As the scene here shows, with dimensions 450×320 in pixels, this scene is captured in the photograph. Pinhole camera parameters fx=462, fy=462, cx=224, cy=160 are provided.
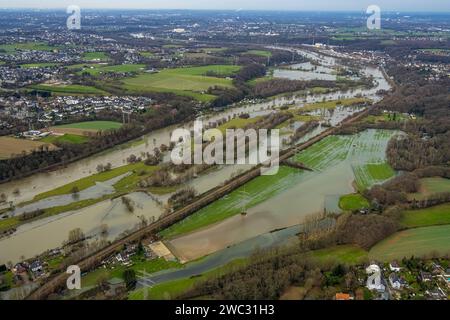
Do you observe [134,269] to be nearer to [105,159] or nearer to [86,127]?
[105,159]

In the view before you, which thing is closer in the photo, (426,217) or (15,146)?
(426,217)

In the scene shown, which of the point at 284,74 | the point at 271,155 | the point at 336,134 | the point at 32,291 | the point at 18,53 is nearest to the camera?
the point at 32,291

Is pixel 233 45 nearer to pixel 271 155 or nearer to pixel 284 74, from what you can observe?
pixel 284 74

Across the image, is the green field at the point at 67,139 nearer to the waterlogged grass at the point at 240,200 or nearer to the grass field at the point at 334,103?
the waterlogged grass at the point at 240,200

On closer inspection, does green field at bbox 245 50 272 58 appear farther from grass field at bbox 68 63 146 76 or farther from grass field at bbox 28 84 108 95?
grass field at bbox 28 84 108 95

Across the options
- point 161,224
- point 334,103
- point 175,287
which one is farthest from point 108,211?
point 334,103
